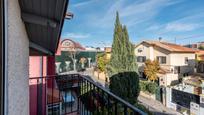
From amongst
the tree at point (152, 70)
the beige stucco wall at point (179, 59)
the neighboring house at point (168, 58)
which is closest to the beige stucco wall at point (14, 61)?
the tree at point (152, 70)

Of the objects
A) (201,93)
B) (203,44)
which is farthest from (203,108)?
(203,44)

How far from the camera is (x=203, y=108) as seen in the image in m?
10.0

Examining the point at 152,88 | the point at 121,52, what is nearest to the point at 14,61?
the point at 121,52

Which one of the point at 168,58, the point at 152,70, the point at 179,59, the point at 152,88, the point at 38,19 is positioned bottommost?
the point at 152,88

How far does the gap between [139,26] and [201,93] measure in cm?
1544

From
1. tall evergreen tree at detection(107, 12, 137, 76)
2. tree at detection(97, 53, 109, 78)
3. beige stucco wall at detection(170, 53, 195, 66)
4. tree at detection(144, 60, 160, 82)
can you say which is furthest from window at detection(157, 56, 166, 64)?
tree at detection(97, 53, 109, 78)

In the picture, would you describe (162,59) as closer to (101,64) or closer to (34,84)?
(101,64)

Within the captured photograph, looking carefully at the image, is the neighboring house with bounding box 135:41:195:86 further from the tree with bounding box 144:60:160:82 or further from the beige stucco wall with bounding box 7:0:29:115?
the beige stucco wall with bounding box 7:0:29:115

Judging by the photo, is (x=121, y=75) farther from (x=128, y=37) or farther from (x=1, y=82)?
(x=1, y=82)

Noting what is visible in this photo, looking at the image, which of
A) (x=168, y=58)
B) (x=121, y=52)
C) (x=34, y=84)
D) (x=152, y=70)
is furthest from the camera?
(x=168, y=58)

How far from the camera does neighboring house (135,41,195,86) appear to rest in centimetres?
1667

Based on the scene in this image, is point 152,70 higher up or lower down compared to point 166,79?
higher up

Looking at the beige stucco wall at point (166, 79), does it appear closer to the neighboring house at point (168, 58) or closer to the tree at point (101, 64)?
the neighboring house at point (168, 58)

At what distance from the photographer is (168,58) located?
1720 cm
